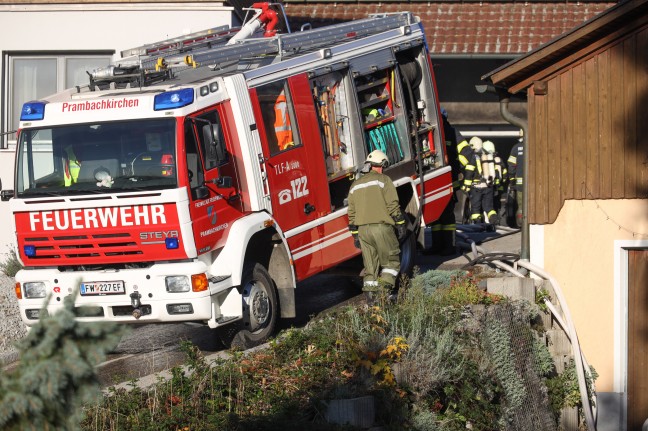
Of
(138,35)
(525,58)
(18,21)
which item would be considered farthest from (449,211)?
(18,21)

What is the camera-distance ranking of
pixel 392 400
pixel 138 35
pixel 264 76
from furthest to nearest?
pixel 138 35 < pixel 264 76 < pixel 392 400

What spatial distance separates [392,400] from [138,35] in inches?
389

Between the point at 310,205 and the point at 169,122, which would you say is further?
the point at 310,205

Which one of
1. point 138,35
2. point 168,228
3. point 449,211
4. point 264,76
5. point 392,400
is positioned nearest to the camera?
point 392,400

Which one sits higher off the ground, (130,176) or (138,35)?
(138,35)

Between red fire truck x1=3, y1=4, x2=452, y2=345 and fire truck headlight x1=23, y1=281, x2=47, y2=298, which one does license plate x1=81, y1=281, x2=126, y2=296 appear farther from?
fire truck headlight x1=23, y1=281, x2=47, y2=298

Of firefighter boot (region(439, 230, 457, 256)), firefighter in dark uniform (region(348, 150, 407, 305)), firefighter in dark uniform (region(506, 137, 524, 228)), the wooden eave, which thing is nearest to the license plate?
firefighter in dark uniform (region(348, 150, 407, 305))

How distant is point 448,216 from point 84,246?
6315 millimetres

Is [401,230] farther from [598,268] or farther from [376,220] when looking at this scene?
[598,268]

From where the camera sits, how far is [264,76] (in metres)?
11.4

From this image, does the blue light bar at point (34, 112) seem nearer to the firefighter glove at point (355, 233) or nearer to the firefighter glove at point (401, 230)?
the firefighter glove at point (355, 233)

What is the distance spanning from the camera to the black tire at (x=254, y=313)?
35.3 ft

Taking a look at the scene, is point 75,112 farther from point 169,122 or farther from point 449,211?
point 449,211

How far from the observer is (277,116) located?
11.5 metres
